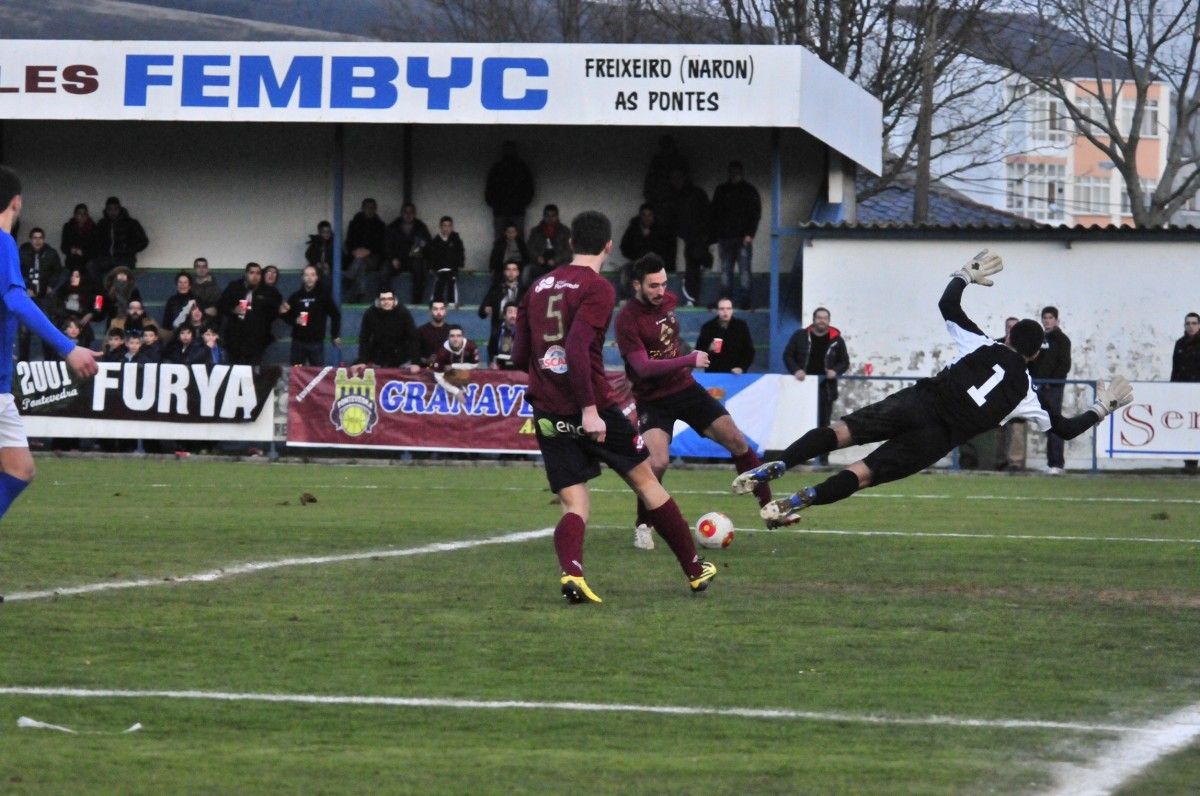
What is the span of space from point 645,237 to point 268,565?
16966 mm

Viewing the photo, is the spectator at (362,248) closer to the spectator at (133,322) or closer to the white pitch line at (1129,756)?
the spectator at (133,322)

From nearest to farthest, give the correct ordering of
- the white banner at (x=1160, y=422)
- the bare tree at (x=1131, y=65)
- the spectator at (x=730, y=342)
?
the white banner at (x=1160, y=422) < the spectator at (x=730, y=342) < the bare tree at (x=1131, y=65)

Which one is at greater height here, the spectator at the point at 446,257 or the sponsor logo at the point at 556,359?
the spectator at the point at 446,257

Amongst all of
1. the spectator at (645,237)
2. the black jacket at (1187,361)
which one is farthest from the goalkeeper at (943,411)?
the spectator at (645,237)

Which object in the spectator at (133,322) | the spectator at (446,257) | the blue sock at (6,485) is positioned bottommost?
the blue sock at (6,485)

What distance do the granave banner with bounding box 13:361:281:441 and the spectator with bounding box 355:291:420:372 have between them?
1205 millimetres

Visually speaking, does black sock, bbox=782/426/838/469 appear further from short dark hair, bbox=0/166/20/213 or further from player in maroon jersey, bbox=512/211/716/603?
short dark hair, bbox=0/166/20/213

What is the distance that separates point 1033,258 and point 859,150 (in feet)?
12.1

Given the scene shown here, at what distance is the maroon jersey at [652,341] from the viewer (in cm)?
1164

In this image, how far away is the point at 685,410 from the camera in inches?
487

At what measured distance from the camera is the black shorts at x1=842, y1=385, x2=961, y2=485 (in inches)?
441

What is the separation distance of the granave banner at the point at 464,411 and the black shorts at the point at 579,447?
13.4 meters

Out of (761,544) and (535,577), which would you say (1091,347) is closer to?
(761,544)

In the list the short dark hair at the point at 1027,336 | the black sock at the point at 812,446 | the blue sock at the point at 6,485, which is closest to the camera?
the blue sock at the point at 6,485
